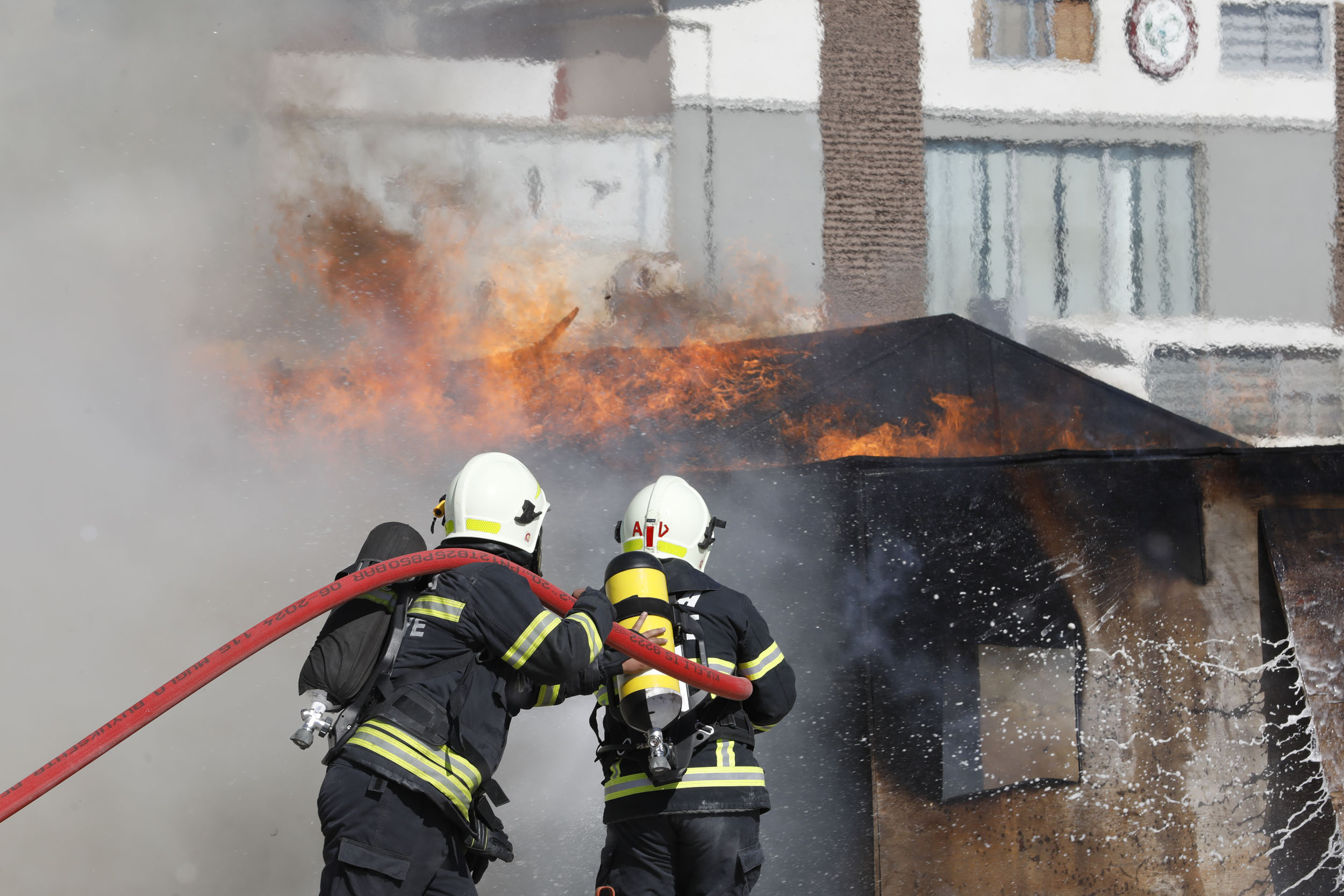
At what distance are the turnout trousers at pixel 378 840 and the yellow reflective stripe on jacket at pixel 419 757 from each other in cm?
6

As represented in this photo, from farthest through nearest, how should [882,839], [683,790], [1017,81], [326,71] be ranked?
1. [1017,81]
2. [326,71]
3. [882,839]
4. [683,790]

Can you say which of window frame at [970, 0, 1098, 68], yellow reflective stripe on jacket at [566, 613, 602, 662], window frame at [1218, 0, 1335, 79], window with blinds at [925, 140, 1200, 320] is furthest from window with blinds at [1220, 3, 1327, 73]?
yellow reflective stripe on jacket at [566, 613, 602, 662]

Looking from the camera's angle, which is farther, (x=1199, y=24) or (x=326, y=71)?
(x=1199, y=24)

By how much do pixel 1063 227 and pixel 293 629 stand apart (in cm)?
1025

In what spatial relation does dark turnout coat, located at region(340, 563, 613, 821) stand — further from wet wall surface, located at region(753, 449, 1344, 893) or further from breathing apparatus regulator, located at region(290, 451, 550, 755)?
wet wall surface, located at region(753, 449, 1344, 893)

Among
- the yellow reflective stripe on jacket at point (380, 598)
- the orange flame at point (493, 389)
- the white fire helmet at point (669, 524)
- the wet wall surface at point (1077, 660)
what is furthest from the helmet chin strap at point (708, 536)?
the orange flame at point (493, 389)

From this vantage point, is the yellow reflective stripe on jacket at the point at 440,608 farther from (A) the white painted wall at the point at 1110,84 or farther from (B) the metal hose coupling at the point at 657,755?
(A) the white painted wall at the point at 1110,84

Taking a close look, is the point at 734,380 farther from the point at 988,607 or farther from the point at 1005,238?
the point at 1005,238

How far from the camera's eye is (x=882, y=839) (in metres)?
4.63

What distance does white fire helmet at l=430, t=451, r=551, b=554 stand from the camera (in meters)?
3.37

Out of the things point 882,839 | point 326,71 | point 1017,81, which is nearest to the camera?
point 882,839

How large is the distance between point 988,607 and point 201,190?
5.39 m

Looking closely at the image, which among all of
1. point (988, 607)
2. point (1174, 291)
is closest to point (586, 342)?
point (988, 607)

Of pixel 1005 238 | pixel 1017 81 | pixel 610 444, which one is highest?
pixel 1017 81
